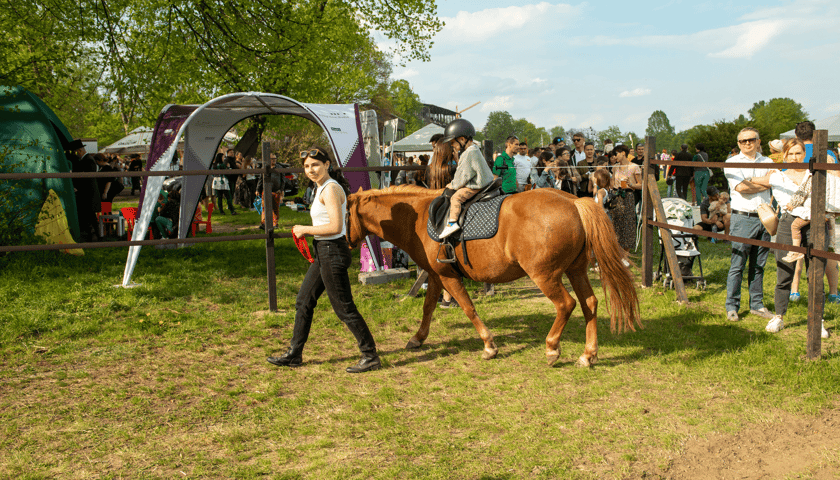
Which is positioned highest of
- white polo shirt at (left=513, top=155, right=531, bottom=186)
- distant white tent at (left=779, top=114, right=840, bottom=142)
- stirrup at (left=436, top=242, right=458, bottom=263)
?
distant white tent at (left=779, top=114, right=840, bottom=142)

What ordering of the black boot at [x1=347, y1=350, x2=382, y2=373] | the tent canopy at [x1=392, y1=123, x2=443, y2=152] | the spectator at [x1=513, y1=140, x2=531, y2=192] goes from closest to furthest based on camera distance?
the black boot at [x1=347, y1=350, x2=382, y2=373], the spectator at [x1=513, y1=140, x2=531, y2=192], the tent canopy at [x1=392, y1=123, x2=443, y2=152]

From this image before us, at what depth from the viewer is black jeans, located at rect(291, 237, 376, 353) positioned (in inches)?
184

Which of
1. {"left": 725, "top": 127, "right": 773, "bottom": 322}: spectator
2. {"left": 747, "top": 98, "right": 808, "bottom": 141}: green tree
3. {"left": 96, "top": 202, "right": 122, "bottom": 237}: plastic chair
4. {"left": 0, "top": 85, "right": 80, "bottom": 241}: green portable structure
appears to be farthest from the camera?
{"left": 747, "top": 98, "right": 808, "bottom": 141}: green tree

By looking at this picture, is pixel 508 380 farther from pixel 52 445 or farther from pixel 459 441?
pixel 52 445

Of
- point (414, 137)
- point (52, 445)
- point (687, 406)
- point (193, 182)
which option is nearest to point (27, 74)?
point (193, 182)

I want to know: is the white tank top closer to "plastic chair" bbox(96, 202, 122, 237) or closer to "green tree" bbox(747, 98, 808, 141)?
"plastic chair" bbox(96, 202, 122, 237)

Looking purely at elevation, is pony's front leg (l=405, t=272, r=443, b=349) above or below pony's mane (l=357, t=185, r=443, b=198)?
below

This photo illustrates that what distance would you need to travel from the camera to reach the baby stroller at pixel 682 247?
24.7ft

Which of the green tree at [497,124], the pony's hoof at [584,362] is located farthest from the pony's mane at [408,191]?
the green tree at [497,124]

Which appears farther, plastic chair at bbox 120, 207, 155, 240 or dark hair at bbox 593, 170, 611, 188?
plastic chair at bbox 120, 207, 155, 240

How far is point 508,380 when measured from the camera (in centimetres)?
461

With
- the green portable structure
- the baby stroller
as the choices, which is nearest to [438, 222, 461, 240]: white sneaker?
the baby stroller

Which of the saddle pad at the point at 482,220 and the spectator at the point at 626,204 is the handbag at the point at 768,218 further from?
the spectator at the point at 626,204

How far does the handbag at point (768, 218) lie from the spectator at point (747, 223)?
0.34ft
